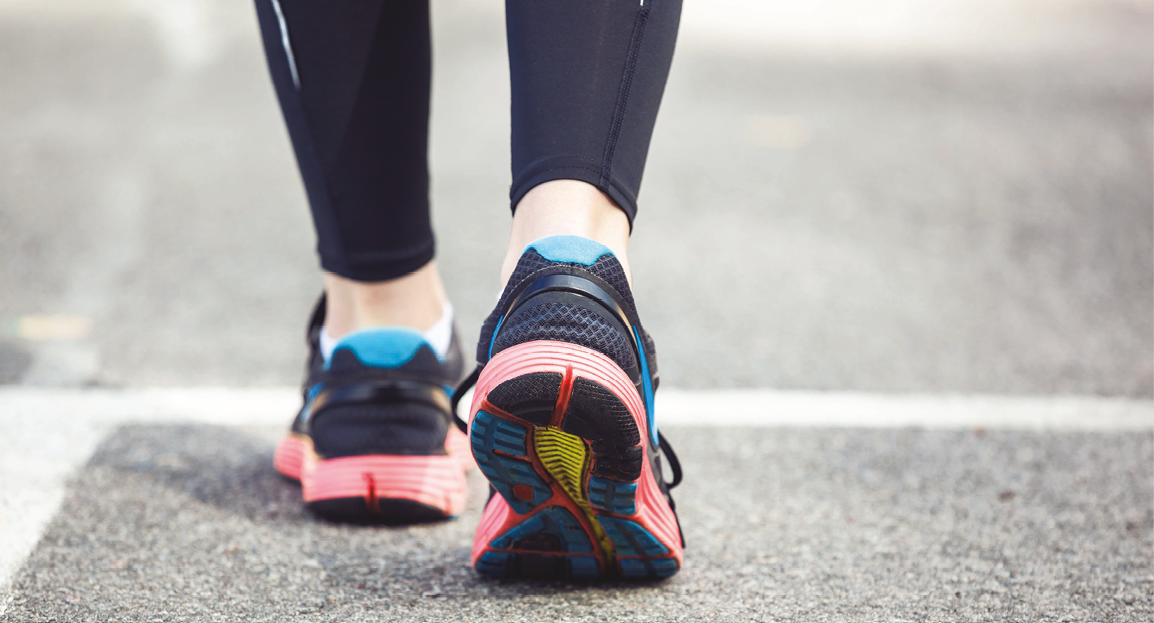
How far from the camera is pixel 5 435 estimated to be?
4.26 ft

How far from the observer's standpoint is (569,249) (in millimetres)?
800

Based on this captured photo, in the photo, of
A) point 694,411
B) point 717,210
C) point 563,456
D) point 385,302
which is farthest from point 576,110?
point 717,210

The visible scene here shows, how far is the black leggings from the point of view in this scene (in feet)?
2.70

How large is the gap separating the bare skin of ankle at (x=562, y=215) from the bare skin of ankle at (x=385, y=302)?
0.33 metres

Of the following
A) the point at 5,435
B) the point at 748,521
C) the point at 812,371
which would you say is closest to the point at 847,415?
the point at 812,371

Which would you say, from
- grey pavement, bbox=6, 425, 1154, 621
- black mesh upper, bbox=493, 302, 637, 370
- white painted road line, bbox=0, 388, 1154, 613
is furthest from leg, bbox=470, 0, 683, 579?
white painted road line, bbox=0, 388, 1154, 613

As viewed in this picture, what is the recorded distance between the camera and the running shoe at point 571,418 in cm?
75

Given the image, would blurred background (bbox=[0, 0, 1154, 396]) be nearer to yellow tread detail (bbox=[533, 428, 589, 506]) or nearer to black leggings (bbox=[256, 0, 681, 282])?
black leggings (bbox=[256, 0, 681, 282])

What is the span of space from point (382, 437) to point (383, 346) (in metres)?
0.12

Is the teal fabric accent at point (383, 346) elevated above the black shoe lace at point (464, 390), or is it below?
below

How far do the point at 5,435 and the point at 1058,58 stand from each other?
465 centimetres

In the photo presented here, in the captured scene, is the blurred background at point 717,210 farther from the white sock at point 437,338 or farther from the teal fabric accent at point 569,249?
the teal fabric accent at point 569,249

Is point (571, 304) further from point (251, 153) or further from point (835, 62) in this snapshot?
point (835, 62)

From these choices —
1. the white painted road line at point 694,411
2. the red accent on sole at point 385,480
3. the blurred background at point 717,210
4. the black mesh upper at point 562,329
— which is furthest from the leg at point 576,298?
the blurred background at point 717,210
